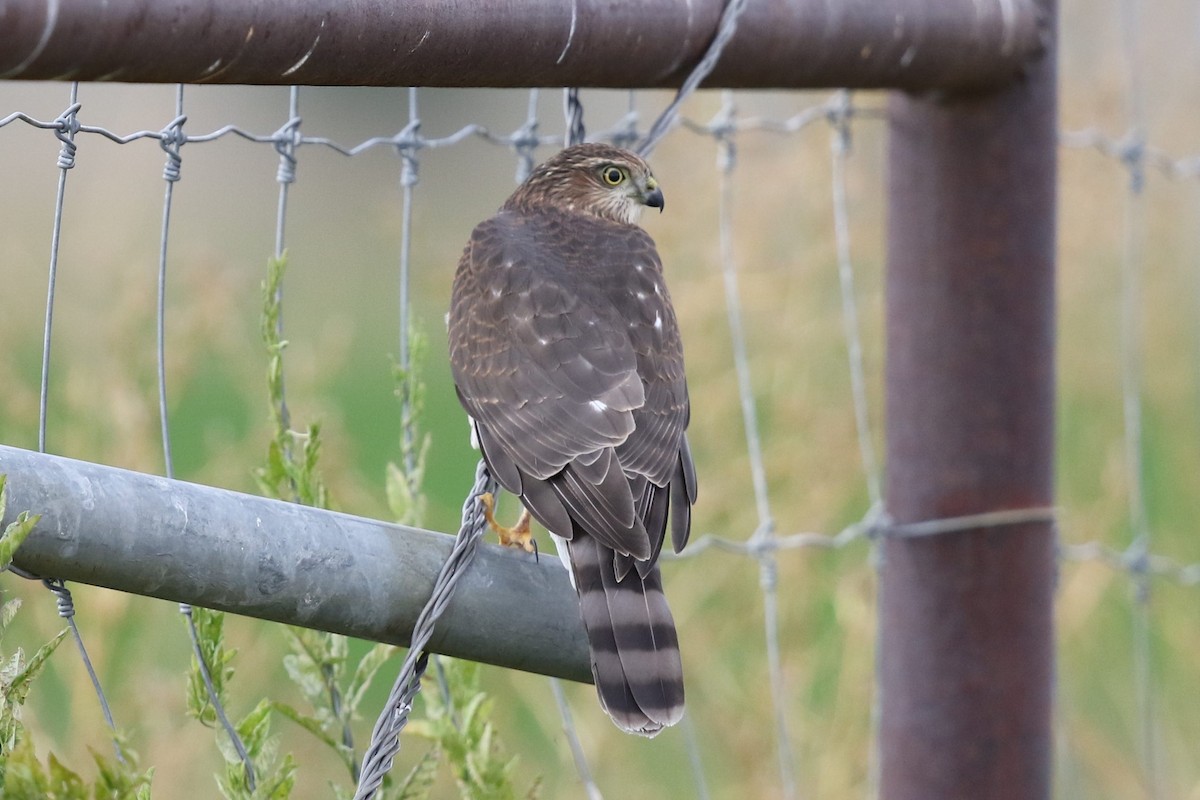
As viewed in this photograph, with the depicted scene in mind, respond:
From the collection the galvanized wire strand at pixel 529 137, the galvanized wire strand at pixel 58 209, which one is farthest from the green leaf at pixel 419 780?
the galvanized wire strand at pixel 529 137

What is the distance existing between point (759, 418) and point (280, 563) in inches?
131

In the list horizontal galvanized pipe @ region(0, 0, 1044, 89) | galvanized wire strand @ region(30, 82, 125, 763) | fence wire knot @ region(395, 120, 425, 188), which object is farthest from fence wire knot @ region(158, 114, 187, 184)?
fence wire knot @ region(395, 120, 425, 188)

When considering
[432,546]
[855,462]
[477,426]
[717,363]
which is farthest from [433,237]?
[432,546]

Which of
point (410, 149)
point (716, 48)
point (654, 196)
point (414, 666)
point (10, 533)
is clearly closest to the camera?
point (10, 533)

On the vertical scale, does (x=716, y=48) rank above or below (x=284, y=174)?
above

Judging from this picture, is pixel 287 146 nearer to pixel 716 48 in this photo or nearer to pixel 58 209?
pixel 58 209

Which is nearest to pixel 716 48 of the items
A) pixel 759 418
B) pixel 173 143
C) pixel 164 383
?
pixel 173 143

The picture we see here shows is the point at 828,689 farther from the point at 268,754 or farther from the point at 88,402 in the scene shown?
the point at 268,754

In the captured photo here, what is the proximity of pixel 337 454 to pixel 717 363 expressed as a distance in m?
1.11

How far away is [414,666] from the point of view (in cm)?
168

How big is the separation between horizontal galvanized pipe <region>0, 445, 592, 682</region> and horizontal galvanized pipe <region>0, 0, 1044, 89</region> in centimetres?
38

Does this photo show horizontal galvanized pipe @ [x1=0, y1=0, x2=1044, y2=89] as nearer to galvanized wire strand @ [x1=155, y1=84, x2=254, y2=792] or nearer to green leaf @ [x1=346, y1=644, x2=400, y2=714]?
galvanized wire strand @ [x1=155, y1=84, x2=254, y2=792]

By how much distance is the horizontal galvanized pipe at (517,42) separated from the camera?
4.49 ft

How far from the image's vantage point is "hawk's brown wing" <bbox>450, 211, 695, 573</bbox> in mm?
2230
